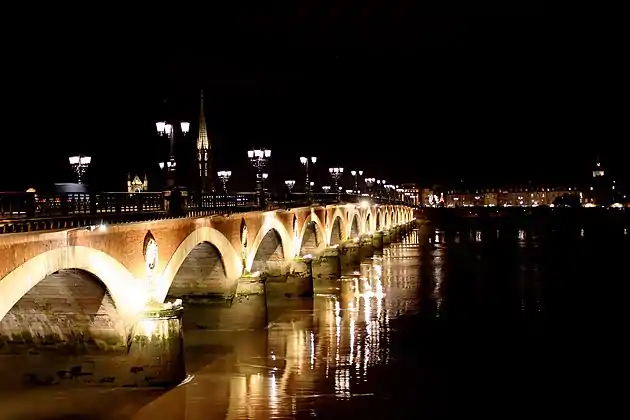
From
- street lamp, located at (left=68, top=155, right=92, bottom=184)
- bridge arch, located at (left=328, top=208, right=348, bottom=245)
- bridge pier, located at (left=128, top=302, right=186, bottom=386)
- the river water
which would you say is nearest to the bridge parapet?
bridge pier, located at (left=128, top=302, right=186, bottom=386)

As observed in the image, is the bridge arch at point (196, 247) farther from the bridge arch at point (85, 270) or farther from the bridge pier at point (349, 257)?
the bridge pier at point (349, 257)

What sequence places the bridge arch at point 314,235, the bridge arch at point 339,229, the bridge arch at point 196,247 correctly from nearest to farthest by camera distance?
1. the bridge arch at point 196,247
2. the bridge arch at point 314,235
3. the bridge arch at point 339,229

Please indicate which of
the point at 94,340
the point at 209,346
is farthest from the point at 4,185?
the point at 94,340

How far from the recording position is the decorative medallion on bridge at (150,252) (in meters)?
21.2

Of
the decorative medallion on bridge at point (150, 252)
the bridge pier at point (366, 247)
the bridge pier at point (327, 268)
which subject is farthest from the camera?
the bridge pier at point (366, 247)

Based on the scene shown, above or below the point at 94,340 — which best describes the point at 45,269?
above

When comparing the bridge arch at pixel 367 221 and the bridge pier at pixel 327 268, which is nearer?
the bridge pier at pixel 327 268

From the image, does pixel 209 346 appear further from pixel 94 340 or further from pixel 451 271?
pixel 451 271

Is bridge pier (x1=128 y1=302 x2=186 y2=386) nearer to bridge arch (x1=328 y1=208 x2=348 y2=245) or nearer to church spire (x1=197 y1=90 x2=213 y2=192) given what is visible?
bridge arch (x1=328 y1=208 x2=348 y2=245)

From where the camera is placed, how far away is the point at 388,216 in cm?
10181

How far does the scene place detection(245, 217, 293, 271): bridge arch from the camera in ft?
105

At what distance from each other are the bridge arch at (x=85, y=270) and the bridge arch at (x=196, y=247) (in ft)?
3.75

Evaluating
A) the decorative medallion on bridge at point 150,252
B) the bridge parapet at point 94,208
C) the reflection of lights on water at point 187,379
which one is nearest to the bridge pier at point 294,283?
the bridge parapet at point 94,208

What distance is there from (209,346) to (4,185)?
1224cm
